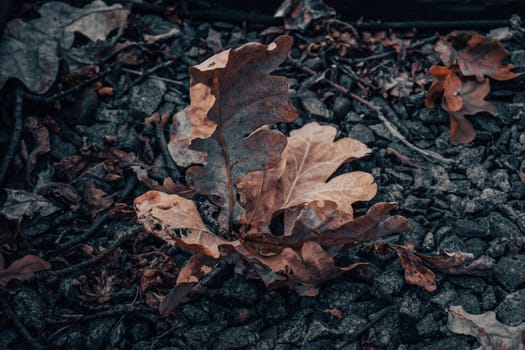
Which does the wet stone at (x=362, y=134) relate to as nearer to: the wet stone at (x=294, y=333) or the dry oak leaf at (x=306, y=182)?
the dry oak leaf at (x=306, y=182)

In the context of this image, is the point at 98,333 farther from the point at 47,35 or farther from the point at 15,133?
the point at 47,35

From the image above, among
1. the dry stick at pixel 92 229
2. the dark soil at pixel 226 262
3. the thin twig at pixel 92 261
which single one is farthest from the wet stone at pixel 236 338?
the dry stick at pixel 92 229

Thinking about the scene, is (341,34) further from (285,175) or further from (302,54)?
Result: (285,175)

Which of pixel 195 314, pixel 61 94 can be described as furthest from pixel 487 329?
pixel 61 94

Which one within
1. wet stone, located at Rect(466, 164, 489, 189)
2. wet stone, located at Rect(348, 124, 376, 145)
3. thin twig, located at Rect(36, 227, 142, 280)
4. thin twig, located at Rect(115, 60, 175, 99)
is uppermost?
thin twig, located at Rect(115, 60, 175, 99)

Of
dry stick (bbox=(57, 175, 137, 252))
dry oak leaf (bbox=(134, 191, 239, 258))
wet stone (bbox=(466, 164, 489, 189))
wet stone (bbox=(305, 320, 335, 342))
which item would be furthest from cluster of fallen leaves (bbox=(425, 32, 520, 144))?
dry stick (bbox=(57, 175, 137, 252))

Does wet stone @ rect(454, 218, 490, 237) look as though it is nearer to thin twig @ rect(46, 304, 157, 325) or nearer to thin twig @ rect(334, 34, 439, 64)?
thin twig @ rect(334, 34, 439, 64)

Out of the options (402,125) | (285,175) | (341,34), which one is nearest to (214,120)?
(285,175)
